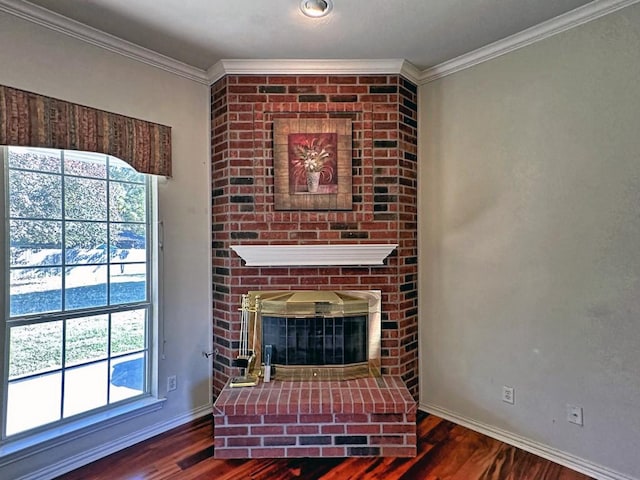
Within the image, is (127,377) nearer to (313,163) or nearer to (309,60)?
A: (313,163)

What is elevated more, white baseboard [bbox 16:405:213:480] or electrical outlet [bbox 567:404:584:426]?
electrical outlet [bbox 567:404:584:426]

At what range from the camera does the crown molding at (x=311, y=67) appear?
2.53 meters

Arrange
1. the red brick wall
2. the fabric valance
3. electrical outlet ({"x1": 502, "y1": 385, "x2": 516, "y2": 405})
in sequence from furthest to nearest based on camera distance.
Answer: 1. the red brick wall
2. electrical outlet ({"x1": 502, "y1": 385, "x2": 516, "y2": 405})
3. the fabric valance

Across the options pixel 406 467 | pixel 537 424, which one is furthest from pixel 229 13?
pixel 537 424

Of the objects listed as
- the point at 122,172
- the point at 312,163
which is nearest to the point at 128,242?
the point at 122,172

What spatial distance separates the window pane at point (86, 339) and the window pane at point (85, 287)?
10 centimetres

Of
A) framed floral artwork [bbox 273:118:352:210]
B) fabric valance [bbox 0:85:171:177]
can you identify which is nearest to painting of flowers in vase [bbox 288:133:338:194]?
framed floral artwork [bbox 273:118:352:210]

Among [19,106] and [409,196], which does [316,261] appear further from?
[19,106]

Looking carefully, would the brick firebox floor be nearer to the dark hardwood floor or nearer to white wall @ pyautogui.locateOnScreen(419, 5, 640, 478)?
the dark hardwood floor

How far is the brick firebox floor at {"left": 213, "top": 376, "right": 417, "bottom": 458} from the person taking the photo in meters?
2.15

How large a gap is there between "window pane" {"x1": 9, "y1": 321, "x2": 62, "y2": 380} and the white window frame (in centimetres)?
4

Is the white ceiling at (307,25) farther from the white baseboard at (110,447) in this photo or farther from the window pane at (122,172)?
the white baseboard at (110,447)

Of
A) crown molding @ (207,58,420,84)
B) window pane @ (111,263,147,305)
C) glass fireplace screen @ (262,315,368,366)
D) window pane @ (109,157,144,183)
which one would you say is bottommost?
glass fireplace screen @ (262,315,368,366)

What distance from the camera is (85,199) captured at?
7.21 ft
